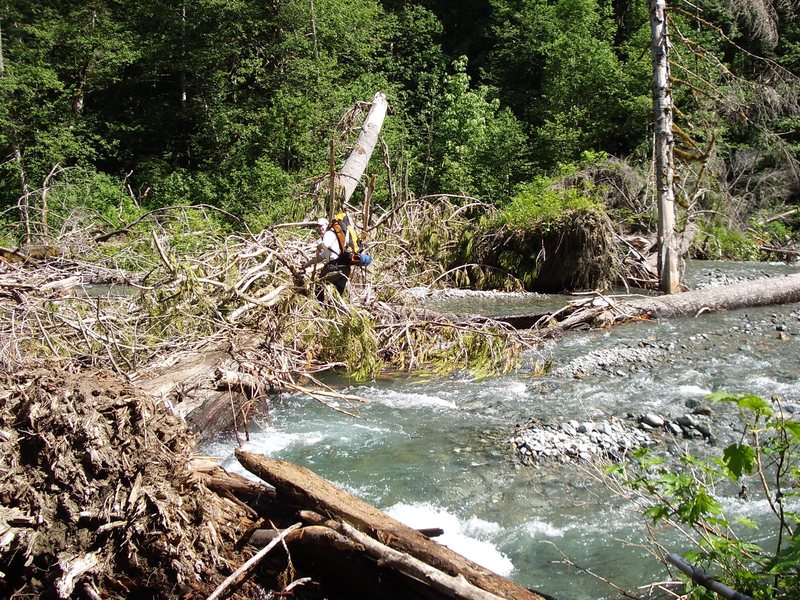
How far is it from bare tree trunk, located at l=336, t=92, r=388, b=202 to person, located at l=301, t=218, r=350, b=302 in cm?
184

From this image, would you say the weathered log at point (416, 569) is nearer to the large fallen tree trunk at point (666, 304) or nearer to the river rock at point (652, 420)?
the river rock at point (652, 420)

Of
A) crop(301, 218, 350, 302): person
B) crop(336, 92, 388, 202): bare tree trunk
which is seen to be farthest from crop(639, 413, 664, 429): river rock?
crop(336, 92, 388, 202): bare tree trunk

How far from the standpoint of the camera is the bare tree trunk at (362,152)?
9828mm

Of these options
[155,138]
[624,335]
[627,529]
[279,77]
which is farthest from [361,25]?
[627,529]

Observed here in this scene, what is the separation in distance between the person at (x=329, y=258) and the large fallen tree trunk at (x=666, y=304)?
6.68 ft

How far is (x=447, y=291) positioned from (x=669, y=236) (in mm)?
3558

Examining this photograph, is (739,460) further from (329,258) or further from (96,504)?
(329,258)

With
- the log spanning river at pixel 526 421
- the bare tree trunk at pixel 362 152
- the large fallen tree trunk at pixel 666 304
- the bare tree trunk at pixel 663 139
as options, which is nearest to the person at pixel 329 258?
the log spanning river at pixel 526 421

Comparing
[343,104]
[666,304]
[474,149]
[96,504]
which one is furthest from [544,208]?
[343,104]

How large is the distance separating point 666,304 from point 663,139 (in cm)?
279

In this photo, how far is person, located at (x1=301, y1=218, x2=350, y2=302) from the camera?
7.30m

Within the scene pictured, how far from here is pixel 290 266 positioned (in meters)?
7.34

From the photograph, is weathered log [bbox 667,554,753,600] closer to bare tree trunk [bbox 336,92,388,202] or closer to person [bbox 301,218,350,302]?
person [bbox 301,218,350,302]

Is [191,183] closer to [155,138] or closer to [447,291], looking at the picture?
[155,138]
